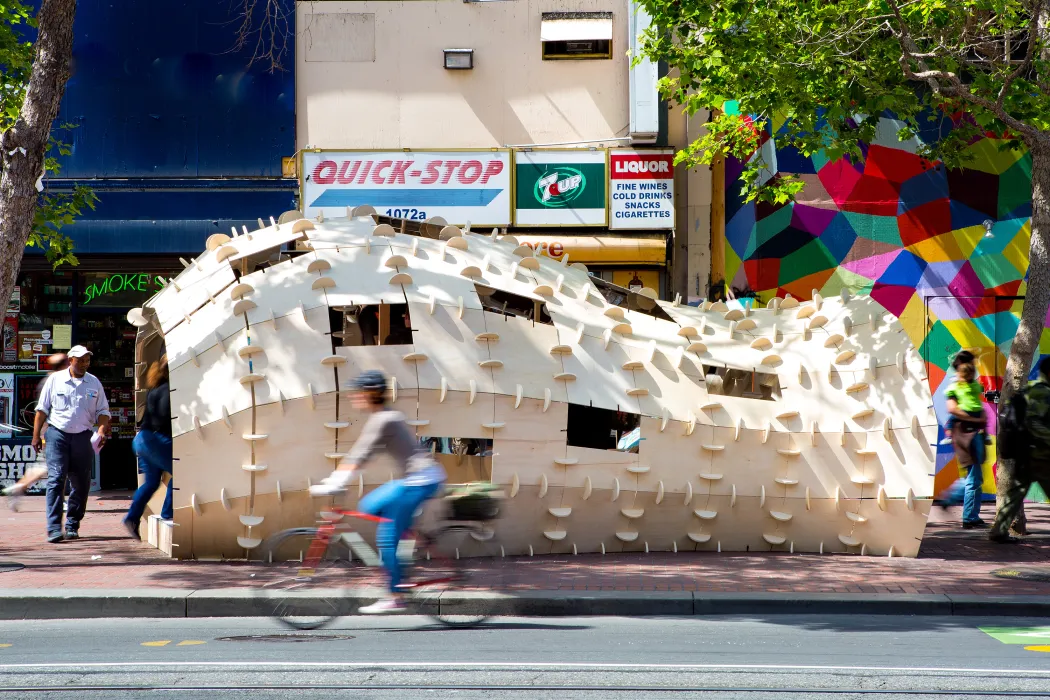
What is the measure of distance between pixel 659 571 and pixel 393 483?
2628 millimetres

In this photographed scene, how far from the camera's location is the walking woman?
9.69 meters

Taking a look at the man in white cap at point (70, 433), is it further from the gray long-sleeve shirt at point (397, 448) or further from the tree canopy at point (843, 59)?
the tree canopy at point (843, 59)

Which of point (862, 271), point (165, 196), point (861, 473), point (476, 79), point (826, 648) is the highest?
point (476, 79)

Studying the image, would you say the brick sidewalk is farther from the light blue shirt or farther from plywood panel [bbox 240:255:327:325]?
plywood panel [bbox 240:255:327:325]

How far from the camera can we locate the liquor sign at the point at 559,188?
14766 mm

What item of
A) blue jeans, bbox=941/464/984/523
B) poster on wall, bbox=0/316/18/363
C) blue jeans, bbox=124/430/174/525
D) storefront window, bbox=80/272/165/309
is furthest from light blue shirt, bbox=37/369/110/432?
blue jeans, bbox=941/464/984/523

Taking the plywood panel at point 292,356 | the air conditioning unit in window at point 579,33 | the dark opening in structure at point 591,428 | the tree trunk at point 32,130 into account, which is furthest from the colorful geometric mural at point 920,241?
the tree trunk at point 32,130

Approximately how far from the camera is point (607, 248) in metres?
14.7

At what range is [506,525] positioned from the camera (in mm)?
9336

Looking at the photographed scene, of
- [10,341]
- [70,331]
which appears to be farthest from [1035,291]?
[10,341]

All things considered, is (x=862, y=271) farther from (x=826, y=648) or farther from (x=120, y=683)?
(x=120, y=683)

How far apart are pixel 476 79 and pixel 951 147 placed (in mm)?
6325

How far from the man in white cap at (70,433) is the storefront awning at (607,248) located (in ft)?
19.8

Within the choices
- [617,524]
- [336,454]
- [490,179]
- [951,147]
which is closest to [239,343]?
[336,454]
